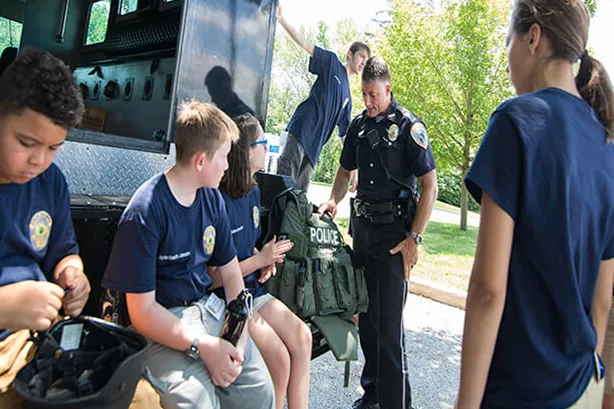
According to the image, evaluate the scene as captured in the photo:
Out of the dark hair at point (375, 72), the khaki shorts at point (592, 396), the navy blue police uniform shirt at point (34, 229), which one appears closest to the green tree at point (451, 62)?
the dark hair at point (375, 72)

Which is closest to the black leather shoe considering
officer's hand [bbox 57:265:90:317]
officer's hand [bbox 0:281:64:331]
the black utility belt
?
the black utility belt

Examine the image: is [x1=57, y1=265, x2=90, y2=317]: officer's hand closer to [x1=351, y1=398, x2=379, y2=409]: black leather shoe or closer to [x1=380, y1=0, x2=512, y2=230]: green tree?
[x1=351, y1=398, x2=379, y2=409]: black leather shoe

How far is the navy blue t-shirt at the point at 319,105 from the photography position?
398 cm

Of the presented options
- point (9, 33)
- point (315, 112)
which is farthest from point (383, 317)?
point (9, 33)

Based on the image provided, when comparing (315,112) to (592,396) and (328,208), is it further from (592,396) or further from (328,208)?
(592,396)

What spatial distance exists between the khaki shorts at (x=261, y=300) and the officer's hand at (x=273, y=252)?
0.62 feet

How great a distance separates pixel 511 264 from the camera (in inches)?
45.3

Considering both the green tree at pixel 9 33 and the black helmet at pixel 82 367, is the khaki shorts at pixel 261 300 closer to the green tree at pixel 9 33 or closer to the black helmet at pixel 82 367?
the black helmet at pixel 82 367

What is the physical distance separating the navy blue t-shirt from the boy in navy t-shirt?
265 cm

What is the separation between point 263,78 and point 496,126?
91.0 inches

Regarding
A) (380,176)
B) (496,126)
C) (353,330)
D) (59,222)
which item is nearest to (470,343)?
(496,126)

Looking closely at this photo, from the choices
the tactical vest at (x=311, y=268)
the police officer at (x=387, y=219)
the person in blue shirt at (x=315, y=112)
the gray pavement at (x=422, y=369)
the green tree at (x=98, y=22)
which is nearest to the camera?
the tactical vest at (x=311, y=268)

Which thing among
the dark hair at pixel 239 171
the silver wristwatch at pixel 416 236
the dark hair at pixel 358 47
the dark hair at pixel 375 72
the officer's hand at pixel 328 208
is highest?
the dark hair at pixel 358 47

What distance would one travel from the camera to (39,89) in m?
1.34
